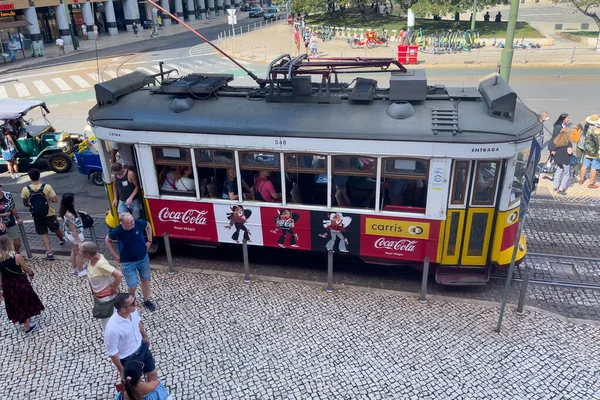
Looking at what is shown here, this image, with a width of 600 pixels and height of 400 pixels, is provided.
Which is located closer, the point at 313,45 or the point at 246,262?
the point at 246,262

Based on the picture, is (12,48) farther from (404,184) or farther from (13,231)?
(404,184)

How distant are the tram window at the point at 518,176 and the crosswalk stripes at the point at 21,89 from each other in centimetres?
2470

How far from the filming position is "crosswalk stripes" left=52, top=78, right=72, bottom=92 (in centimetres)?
2634

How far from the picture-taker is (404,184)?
7746 millimetres

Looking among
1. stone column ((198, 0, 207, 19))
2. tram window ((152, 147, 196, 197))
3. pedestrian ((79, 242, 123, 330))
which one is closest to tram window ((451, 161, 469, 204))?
tram window ((152, 147, 196, 197))

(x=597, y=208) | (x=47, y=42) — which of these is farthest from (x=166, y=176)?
(x=47, y=42)

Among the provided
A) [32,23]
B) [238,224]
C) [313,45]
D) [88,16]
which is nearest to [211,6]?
[88,16]

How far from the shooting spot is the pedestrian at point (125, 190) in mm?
8477

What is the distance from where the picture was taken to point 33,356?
6855mm

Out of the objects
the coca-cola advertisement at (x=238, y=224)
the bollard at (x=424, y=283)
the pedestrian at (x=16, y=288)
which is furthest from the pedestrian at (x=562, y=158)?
the pedestrian at (x=16, y=288)

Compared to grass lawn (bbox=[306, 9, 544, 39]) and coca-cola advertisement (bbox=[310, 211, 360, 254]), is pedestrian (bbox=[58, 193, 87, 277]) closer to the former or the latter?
coca-cola advertisement (bbox=[310, 211, 360, 254])

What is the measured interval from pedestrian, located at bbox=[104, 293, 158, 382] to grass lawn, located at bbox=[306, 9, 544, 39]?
35728mm

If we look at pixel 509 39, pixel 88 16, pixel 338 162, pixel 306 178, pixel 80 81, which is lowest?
pixel 80 81

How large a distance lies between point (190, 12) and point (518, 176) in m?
62.8
